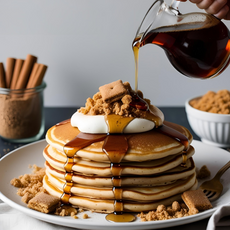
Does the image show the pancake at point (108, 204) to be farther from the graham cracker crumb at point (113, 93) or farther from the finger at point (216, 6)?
the finger at point (216, 6)

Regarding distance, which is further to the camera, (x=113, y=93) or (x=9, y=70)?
(x=9, y=70)

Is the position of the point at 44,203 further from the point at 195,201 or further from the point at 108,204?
the point at 195,201

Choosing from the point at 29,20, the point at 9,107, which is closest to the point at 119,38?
the point at 29,20

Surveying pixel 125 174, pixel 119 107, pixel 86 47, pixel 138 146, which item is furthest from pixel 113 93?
pixel 86 47

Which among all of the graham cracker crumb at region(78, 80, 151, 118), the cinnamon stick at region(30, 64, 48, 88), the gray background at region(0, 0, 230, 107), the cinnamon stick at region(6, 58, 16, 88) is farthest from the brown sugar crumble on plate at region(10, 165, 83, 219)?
the gray background at region(0, 0, 230, 107)

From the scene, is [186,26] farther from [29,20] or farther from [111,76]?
[29,20]

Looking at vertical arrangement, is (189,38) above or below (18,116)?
above
